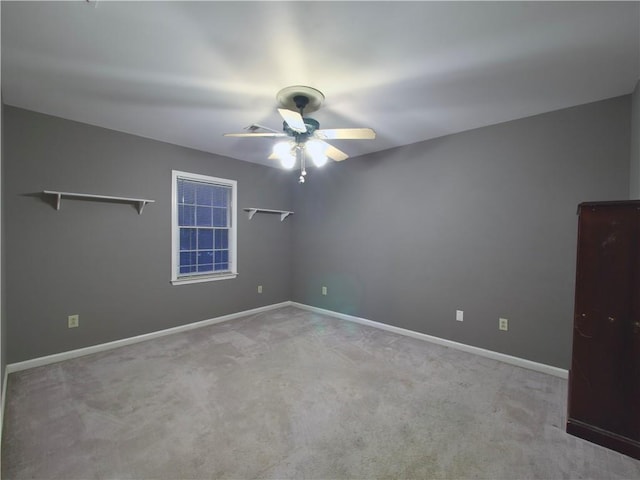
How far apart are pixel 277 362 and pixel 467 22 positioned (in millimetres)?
3113

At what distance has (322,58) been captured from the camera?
190cm

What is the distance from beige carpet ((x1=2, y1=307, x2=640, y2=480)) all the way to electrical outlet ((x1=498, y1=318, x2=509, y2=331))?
15.3 inches

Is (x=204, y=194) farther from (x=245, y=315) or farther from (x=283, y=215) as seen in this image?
(x=245, y=315)

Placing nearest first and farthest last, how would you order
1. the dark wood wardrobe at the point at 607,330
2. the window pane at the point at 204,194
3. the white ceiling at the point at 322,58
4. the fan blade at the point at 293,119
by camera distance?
the white ceiling at the point at 322,58
the dark wood wardrobe at the point at 607,330
the fan blade at the point at 293,119
the window pane at the point at 204,194

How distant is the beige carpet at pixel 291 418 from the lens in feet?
5.36

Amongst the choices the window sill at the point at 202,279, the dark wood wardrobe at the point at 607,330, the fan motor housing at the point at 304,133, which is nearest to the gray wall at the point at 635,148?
the dark wood wardrobe at the point at 607,330

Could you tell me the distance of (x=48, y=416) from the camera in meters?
2.03

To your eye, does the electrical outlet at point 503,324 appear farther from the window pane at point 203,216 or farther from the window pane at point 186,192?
the window pane at point 186,192

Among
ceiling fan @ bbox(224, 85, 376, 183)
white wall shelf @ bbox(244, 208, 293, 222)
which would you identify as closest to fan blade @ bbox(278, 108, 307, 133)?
ceiling fan @ bbox(224, 85, 376, 183)

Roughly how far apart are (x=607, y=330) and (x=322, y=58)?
2.60m

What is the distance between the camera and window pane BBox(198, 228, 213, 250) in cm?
415

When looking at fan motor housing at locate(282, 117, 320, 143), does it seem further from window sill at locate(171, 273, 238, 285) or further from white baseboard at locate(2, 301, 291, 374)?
white baseboard at locate(2, 301, 291, 374)

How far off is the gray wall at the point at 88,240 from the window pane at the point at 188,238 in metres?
0.26

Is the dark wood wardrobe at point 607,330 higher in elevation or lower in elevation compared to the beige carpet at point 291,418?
higher
